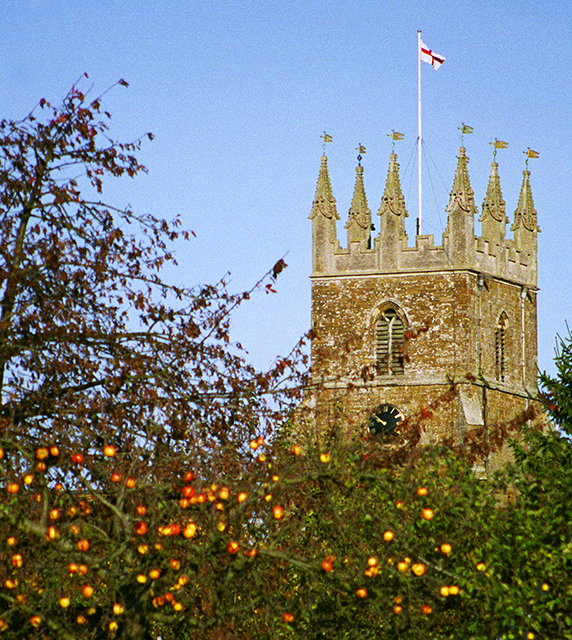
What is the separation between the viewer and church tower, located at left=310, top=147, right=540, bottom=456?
41719 millimetres

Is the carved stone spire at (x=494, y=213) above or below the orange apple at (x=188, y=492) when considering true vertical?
above

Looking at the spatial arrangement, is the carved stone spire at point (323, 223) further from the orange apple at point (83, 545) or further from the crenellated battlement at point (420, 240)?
the orange apple at point (83, 545)

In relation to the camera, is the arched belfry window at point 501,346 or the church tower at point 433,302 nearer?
the church tower at point 433,302

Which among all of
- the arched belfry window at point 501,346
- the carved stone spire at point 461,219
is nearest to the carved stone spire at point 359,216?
the carved stone spire at point 461,219

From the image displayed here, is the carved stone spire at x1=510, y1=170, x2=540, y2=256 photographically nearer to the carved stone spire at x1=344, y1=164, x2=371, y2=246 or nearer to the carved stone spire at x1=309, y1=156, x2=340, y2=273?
the carved stone spire at x1=344, y1=164, x2=371, y2=246

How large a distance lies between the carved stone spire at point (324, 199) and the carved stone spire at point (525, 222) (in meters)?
6.44

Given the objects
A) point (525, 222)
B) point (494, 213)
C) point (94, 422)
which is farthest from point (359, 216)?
point (94, 422)

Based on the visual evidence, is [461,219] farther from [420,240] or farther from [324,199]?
[324,199]

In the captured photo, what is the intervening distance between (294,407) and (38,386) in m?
2.32

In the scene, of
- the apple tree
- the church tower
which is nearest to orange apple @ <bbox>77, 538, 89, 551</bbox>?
the apple tree

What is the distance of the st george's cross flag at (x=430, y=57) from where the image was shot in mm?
43438

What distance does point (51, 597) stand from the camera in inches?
413

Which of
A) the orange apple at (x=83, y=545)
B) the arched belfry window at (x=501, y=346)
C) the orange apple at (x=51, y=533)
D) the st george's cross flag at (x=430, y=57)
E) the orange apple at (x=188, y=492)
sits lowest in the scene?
the orange apple at (x=83, y=545)

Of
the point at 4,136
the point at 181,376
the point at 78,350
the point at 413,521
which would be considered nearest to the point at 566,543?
the point at 413,521
